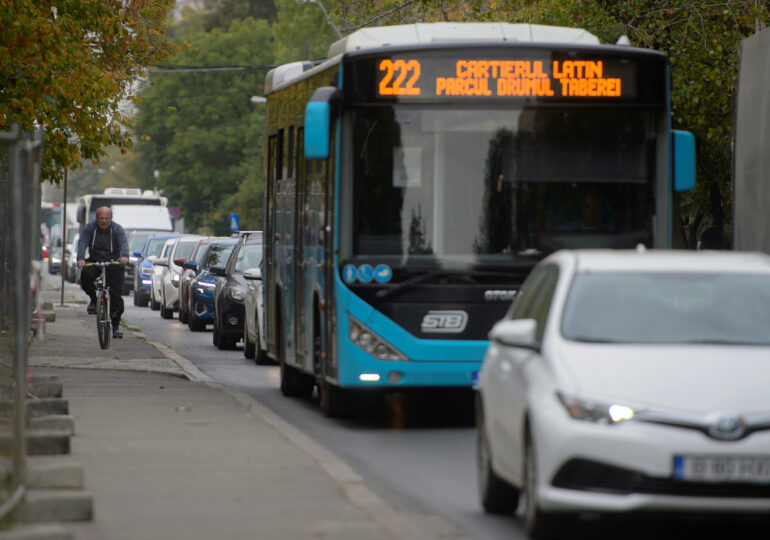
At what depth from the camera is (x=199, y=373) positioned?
19703mm

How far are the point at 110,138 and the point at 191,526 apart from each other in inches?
636

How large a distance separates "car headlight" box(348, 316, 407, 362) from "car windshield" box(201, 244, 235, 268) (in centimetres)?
1654

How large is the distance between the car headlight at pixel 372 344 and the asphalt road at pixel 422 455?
0.63 meters

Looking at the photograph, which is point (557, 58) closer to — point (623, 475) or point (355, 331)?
point (355, 331)

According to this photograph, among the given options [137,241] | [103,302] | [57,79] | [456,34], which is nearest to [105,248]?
[103,302]

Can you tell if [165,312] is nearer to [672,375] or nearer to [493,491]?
[493,491]

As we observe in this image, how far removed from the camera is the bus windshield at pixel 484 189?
13203 mm

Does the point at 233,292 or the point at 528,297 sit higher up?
the point at 528,297

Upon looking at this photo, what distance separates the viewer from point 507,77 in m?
13.4

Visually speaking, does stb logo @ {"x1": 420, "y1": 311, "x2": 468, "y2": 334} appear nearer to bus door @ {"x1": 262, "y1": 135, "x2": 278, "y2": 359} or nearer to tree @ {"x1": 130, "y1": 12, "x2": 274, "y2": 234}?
bus door @ {"x1": 262, "y1": 135, "x2": 278, "y2": 359}

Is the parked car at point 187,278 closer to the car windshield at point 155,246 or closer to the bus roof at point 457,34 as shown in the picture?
the car windshield at point 155,246

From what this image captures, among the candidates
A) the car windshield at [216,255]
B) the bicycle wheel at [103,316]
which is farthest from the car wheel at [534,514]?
the car windshield at [216,255]

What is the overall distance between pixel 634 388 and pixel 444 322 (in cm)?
580

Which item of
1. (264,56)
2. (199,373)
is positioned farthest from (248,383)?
(264,56)
